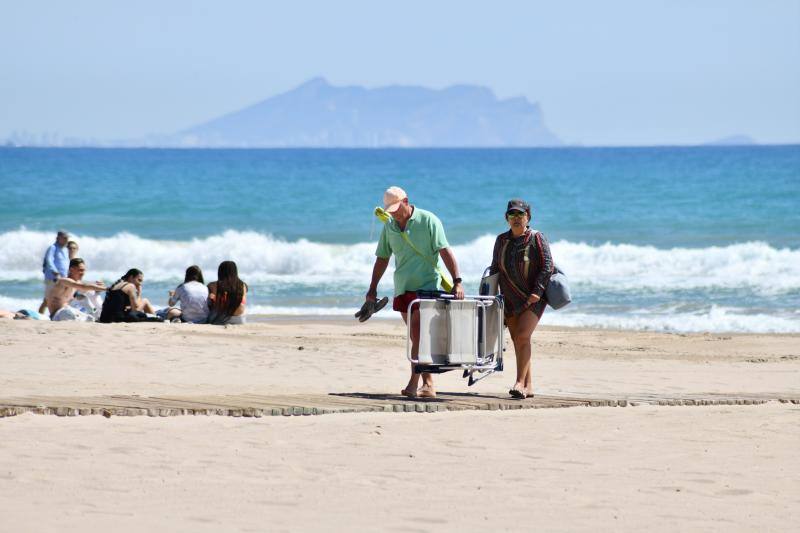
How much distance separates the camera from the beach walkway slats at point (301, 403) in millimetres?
7594

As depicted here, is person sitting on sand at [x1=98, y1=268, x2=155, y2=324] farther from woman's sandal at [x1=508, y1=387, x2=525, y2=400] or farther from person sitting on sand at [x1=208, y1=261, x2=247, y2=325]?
woman's sandal at [x1=508, y1=387, x2=525, y2=400]

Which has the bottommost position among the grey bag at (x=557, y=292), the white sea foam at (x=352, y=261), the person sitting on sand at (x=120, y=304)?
the person sitting on sand at (x=120, y=304)

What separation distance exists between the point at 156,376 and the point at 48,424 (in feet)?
9.04

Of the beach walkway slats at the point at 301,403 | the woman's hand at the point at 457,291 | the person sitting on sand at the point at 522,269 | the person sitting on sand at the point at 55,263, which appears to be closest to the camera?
the beach walkway slats at the point at 301,403

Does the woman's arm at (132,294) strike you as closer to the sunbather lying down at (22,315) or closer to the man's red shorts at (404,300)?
the sunbather lying down at (22,315)

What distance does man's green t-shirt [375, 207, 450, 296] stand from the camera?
314 inches

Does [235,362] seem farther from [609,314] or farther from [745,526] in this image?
[609,314]

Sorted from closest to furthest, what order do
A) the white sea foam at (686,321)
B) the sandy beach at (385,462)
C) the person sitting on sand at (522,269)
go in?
the sandy beach at (385,462)
the person sitting on sand at (522,269)
the white sea foam at (686,321)

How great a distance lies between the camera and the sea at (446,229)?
2162cm

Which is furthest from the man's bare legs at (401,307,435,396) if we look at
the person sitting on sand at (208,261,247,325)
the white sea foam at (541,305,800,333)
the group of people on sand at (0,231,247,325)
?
the white sea foam at (541,305,800,333)

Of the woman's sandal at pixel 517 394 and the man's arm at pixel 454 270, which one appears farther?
the woman's sandal at pixel 517 394

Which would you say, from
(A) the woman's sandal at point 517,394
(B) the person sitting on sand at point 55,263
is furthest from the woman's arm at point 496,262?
(B) the person sitting on sand at point 55,263

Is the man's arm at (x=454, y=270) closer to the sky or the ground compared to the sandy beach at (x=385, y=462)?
closer to the sky

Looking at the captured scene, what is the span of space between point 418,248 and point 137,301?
271 inches
